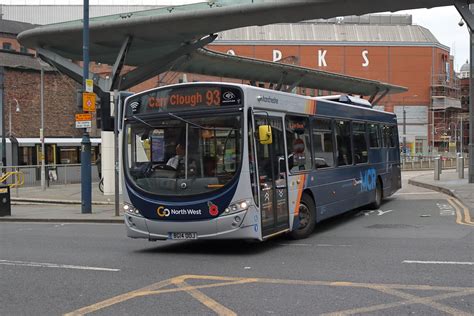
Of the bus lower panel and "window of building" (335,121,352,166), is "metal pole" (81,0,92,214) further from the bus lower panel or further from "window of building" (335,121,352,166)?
"window of building" (335,121,352,166)

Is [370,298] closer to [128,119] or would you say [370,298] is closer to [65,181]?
[128,119]

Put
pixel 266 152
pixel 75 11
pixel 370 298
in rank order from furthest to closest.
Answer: pixel 75 11 → pixel 266 152 → pixel 370 298

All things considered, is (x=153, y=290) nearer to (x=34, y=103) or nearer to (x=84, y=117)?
(x=84, y=117)

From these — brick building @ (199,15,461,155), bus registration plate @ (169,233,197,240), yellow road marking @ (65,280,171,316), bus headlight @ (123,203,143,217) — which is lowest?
yellow road marking @ (65,280,171,316)

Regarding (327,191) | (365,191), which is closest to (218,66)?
(365,191)

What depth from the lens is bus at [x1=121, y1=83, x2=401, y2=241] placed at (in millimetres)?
8984

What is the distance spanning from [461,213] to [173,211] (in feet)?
28.9

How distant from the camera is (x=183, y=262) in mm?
8742


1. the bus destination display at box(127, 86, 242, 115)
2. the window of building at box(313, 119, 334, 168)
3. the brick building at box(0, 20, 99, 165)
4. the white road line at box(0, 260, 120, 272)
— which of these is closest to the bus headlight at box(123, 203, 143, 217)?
the white road line at box(0, 260, 120, 272)

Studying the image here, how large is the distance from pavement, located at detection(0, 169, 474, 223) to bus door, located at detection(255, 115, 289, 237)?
637 cm

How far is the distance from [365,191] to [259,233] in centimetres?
608

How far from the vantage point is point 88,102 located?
625 inches

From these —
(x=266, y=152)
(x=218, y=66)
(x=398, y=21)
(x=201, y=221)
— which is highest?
(x=398, y=21)

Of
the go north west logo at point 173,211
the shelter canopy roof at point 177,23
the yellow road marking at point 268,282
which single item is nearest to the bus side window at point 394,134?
the shelter canopy roof at point 177,23
